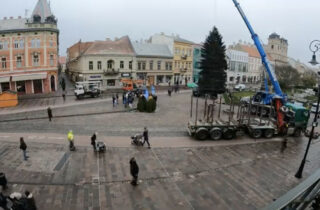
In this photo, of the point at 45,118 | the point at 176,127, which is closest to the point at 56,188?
the point at 176,127

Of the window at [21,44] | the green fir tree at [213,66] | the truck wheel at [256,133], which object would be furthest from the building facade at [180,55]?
the truck wheel at [256,133]

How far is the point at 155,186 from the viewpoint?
11.6 m

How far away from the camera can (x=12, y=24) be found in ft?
129

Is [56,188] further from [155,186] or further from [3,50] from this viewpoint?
[3,50]

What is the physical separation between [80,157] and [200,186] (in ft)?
24.5

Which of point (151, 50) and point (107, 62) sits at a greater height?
point (151, 50)

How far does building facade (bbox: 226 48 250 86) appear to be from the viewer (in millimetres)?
71750

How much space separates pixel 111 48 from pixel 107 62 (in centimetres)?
318

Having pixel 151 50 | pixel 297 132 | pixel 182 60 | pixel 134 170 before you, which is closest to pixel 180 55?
pixel 182 60

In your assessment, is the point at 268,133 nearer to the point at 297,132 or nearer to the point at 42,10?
the point at 297,132

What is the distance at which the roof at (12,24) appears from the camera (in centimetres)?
3821

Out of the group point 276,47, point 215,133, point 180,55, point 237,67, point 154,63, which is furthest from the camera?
point 276,47

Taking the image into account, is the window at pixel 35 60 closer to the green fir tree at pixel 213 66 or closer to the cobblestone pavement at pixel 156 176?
the cobblestone pavement at pixel 156 176

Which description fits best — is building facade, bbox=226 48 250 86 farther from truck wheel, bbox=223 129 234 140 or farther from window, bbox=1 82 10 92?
window, bbox=1 82 10 92
